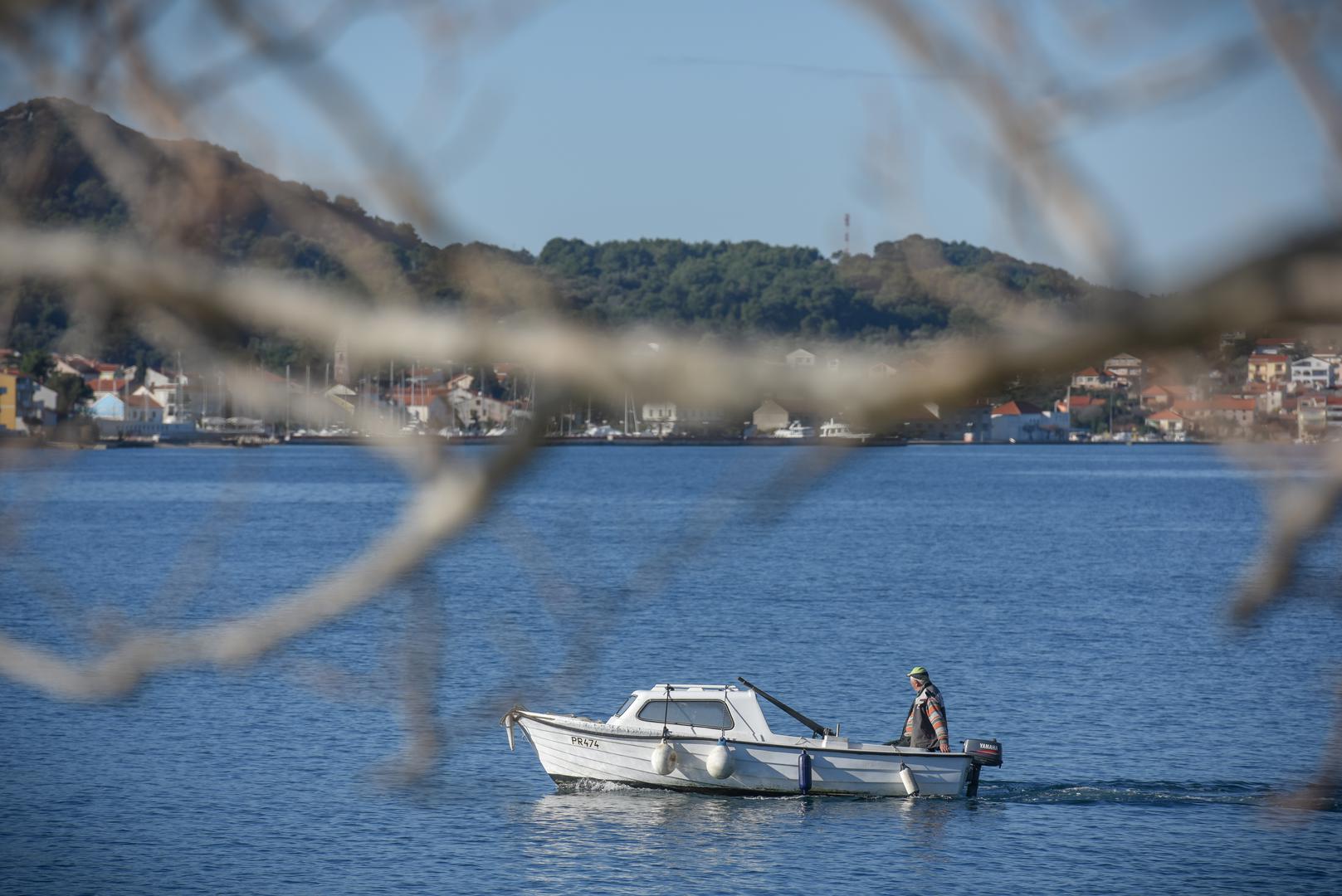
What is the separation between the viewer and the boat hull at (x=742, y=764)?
26.2 meters

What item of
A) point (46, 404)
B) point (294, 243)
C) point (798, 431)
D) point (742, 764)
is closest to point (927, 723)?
point (742, 764)

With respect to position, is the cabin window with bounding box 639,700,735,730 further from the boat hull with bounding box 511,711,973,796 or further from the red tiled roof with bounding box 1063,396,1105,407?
the red tiled roof with bounding box 1063,396,1105,407

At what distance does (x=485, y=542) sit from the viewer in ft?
276

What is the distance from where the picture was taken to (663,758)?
26.6m

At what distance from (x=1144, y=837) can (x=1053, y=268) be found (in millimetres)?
23989

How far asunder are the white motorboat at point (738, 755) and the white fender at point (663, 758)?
1 cm

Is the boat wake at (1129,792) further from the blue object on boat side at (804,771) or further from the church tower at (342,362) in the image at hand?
the church tower at (342,362)

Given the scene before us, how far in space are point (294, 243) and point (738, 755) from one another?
2441 centimetres

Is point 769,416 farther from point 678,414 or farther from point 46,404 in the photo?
point 46,404

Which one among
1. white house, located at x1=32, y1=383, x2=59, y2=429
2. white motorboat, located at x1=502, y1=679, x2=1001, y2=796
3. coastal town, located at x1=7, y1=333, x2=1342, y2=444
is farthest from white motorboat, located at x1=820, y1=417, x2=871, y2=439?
white motorboat, located at x1=502, y1=679, x2=1001, y2=796

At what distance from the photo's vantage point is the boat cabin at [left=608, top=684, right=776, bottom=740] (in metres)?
26.2

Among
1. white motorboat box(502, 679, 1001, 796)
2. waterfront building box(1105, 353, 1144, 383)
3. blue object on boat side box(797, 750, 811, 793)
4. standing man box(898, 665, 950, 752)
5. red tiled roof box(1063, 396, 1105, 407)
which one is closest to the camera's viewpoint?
waterfront building box(1105, 353, 1144, 383)

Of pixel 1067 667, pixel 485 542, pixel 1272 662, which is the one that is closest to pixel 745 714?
pixel 1067 667

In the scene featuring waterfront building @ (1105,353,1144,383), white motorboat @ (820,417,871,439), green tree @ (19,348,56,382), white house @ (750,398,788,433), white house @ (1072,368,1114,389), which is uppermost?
green tree @ (19,348,56,382)
